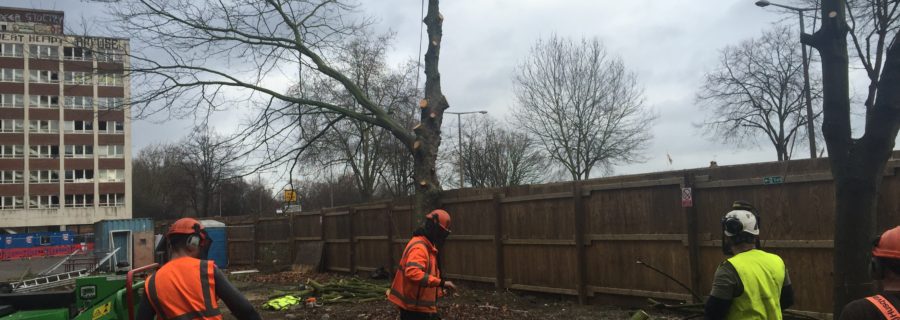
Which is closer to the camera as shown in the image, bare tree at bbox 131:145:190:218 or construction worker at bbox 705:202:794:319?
construction worker at bbox 705:202:794:319

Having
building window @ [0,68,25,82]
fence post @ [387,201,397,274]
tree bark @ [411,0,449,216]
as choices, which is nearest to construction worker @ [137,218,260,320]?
tree bark @ [411,0,449,216]

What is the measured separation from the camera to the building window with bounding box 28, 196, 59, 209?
72.4 m

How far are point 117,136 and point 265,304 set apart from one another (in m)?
72.6

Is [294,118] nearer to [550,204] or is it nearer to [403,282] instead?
[550,204]

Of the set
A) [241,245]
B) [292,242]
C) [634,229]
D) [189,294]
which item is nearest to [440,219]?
[189,294]

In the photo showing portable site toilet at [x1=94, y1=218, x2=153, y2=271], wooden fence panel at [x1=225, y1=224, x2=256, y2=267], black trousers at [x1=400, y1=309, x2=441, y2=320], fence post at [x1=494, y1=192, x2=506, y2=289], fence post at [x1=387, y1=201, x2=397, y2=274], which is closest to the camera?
black trousers at [x1=400, y1=309, x2=441, y2=320]

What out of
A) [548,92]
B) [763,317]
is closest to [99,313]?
[763,317]

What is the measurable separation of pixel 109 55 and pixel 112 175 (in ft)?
234

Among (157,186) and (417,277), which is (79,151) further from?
(417,277)

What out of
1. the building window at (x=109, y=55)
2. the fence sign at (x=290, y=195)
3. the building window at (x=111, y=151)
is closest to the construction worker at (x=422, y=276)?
the fence sign at (x=290, y=195)

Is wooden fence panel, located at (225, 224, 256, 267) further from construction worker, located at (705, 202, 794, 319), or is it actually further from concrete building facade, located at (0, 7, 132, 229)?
concrete building facade, located at (0, 7, 132, 229)

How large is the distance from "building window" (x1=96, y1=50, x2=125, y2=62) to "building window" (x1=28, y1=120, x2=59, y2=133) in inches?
2776

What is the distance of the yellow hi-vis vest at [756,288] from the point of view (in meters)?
3.65

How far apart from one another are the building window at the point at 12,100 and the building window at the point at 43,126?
7.23 feet
